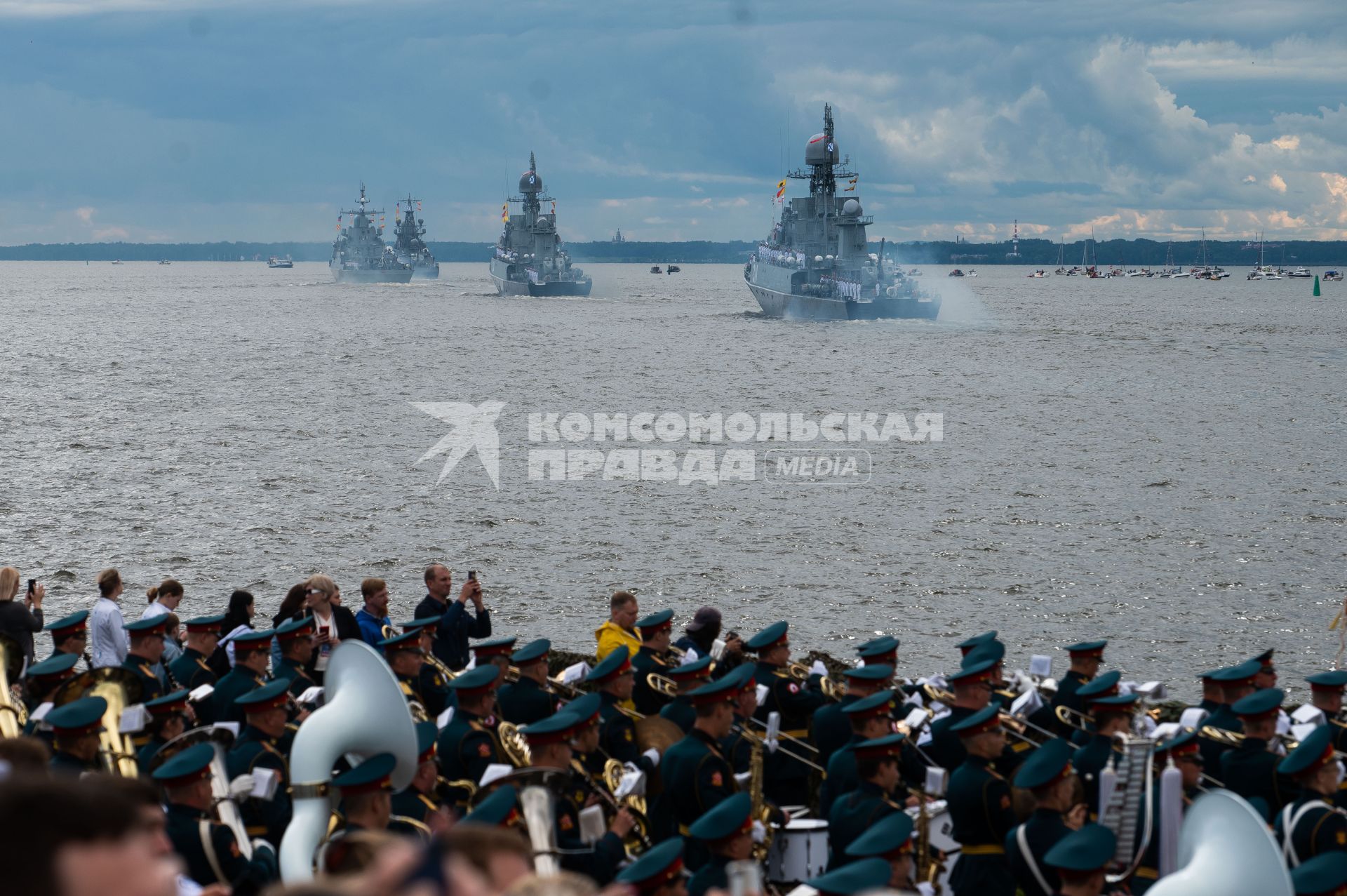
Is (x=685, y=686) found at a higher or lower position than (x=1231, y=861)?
lower

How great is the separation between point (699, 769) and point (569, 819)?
2.62ft

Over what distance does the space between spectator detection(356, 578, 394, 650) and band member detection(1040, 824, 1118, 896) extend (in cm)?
714

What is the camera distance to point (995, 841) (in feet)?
24.7

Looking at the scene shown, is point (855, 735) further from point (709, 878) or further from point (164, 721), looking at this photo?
point (164, 721)

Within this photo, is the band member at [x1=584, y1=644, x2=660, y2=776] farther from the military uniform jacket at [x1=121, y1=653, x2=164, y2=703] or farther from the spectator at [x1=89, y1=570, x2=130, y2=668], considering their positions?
the spectator at [x1=89, y1=570, x2=130, y2=668]

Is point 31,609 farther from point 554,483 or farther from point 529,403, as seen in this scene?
point 529,403

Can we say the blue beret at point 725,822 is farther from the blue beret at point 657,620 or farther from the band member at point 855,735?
the blue beret at point 657,620

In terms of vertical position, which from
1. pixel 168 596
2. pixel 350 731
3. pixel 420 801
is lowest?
pixel 420 801

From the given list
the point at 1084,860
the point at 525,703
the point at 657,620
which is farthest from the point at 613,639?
the point at 1084,860

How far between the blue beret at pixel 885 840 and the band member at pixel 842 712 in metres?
2.72

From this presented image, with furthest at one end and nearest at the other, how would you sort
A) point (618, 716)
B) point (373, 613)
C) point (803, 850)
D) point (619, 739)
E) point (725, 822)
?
point (373, 613), point (618, 716), point (619, 739), point (803, 850), point (725, 822)

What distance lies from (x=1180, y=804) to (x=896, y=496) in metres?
27.9

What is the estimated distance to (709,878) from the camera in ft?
21.1

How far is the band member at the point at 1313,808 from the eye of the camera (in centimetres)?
700
